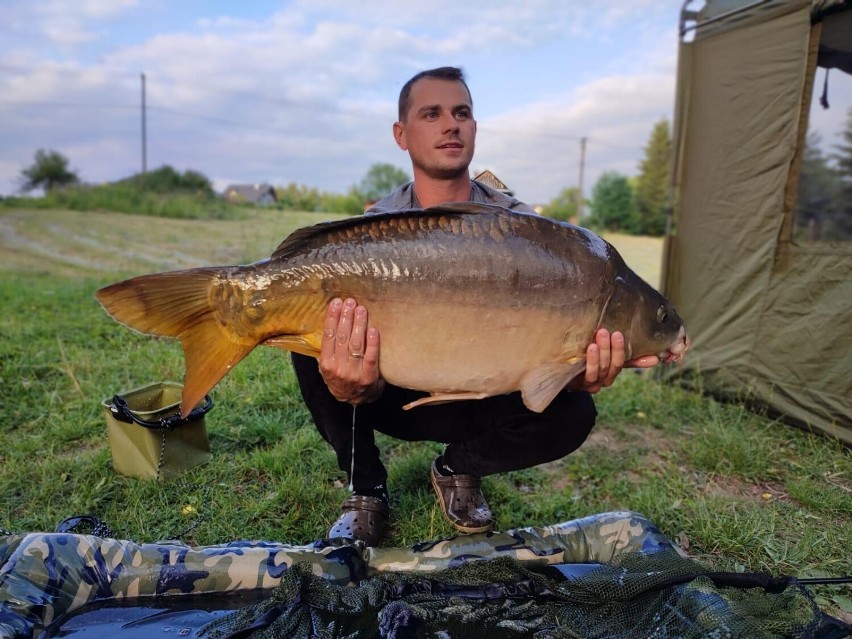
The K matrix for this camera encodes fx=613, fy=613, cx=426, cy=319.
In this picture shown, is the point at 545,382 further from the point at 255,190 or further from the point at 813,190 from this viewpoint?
the point at 255,190

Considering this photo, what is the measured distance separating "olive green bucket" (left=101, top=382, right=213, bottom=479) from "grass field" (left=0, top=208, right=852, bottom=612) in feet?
0.16

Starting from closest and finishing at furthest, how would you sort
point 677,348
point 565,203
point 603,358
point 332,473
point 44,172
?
1. point 603,358
2. point 677,348
3. point 332,473
4. point 44,172
5. point 565,203

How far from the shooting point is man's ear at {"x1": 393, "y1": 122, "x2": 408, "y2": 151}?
6.45 ft

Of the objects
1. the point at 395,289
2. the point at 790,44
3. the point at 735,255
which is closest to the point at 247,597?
the point at 395,289

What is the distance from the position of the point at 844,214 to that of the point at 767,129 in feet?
1.79

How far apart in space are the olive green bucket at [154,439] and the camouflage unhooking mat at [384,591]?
2.15 feet

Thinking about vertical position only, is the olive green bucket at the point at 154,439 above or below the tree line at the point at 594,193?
below

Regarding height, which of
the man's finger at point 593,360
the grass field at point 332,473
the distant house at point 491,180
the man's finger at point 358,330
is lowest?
the grass field at point 332,473

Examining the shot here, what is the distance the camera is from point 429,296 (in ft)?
4.47

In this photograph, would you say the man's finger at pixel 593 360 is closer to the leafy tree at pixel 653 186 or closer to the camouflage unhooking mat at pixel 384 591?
the camouflage unhooking mat at pixel 384 591

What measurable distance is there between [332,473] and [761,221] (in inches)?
94.8

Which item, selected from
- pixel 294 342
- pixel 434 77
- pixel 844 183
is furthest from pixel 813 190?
pixel 294 342

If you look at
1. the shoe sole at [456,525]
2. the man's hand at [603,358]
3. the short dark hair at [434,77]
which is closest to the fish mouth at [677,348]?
the man's hand at [603,358]

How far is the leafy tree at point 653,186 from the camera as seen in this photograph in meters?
34.3
